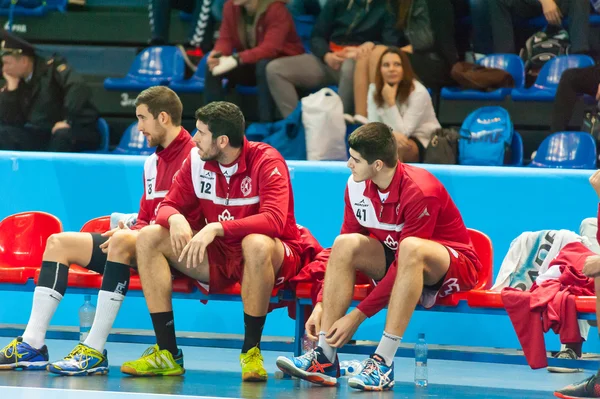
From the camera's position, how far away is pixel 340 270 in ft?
15.4

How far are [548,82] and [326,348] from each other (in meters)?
3.97

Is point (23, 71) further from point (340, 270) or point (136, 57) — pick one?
point (340, 270)

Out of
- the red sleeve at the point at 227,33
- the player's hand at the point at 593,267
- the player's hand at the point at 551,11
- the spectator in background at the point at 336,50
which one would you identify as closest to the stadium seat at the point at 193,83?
the red sleeve at the point at 227,33

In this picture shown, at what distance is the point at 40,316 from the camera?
16.2 feet

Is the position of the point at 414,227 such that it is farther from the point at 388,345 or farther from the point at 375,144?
the point at 388,345

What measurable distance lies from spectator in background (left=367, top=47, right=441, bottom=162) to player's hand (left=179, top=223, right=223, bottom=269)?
2640 mm

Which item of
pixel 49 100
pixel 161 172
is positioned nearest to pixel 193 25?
pixel 49 100

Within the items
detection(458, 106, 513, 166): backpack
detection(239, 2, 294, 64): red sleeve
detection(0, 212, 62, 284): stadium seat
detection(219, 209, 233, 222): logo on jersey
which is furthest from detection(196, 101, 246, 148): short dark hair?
detection(239, 2, 294, 64): red sleeve

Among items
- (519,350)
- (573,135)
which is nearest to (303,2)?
(573,135)

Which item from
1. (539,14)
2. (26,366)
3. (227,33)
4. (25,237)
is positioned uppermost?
(539,14)

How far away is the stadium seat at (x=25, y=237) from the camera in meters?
5.79

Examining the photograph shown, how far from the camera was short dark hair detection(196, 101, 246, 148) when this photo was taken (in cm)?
488

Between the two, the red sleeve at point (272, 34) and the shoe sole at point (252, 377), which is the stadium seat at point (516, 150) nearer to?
the red sleeve at point (272, 34)

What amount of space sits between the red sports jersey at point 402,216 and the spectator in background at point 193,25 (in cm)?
443
